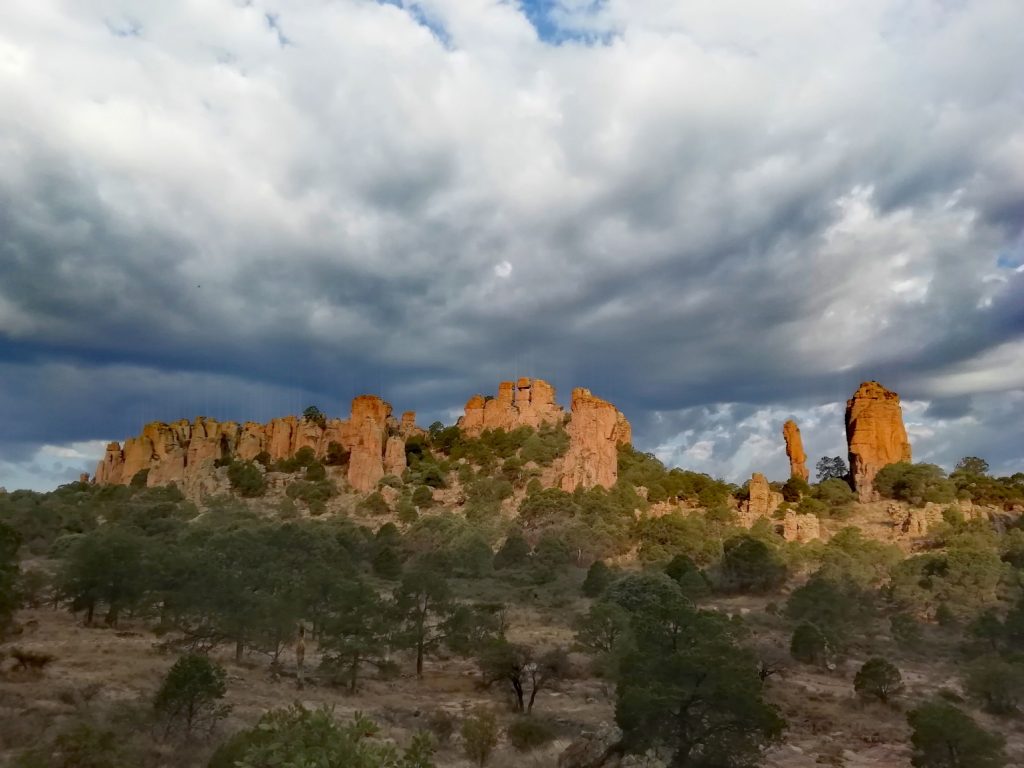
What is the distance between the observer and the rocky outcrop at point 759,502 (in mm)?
94438

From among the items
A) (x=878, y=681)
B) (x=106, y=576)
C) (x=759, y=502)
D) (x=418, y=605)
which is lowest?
(x=878, y=681)

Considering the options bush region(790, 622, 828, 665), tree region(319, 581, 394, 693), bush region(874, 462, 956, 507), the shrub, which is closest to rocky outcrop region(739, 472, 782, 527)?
bush region(874, 462, 956, 507)

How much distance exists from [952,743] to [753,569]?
46.4m

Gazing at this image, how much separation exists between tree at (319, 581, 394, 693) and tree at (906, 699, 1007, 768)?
921 inches

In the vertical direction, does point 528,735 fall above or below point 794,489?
below

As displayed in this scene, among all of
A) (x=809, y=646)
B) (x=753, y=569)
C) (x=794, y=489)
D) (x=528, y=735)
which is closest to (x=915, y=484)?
(x=794, y=489)

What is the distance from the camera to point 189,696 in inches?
846

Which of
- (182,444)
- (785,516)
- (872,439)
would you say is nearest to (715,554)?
(785,516)

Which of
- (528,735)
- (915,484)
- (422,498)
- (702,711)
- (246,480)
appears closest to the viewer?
(702,711)

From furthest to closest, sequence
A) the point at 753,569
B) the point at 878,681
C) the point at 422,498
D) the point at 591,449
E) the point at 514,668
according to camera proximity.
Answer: the point at 591,449
the point at 422,498
the point at 753,569
the point at 878,681
the point at 514,668

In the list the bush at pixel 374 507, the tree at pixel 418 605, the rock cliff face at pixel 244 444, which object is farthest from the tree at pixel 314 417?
the tree at pixel 418 605

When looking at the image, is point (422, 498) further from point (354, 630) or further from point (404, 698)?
point (404, 698)

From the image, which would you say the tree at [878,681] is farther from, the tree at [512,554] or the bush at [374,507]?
the bush at [374,507]

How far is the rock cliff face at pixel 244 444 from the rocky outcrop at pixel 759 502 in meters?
56.1
